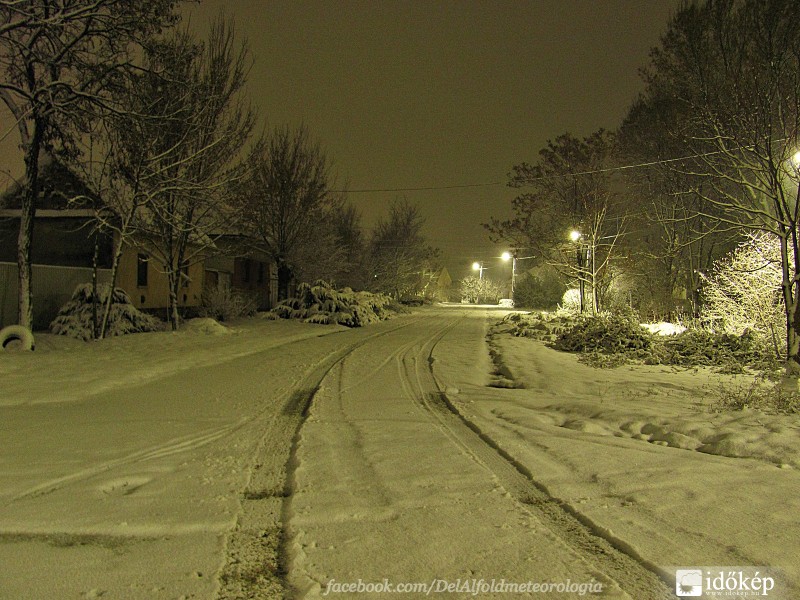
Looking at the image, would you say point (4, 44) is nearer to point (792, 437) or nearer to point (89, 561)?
point (89, 561)

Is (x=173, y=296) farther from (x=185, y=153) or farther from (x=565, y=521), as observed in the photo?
(x=565, y=521)

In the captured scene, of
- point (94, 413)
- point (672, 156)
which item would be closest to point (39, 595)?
point (94, 413)

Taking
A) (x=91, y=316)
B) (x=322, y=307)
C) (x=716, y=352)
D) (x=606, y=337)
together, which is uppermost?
(x=322, y=307)

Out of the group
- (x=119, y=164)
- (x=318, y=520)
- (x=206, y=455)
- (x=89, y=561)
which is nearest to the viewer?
(x=89, y=561)

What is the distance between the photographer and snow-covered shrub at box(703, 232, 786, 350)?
13094 millimetres

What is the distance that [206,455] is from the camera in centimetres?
531

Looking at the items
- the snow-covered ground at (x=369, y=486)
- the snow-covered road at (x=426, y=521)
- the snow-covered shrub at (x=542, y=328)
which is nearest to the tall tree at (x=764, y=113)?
the snow-covered ground at (x=369, y=486)

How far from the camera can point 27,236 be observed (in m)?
11.7

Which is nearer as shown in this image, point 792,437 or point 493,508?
point 493,508

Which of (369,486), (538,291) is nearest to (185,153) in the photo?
(369,486)

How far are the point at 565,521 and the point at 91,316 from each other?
1500 centimetres

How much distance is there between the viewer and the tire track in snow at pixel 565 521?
2.99 m

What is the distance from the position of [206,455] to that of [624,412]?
16.9 feet

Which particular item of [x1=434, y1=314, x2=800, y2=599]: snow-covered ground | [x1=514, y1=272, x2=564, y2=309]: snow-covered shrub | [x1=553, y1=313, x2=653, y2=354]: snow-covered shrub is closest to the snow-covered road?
[x1=434, y1=314, x2=800, y2=599]: snow-covered ground
